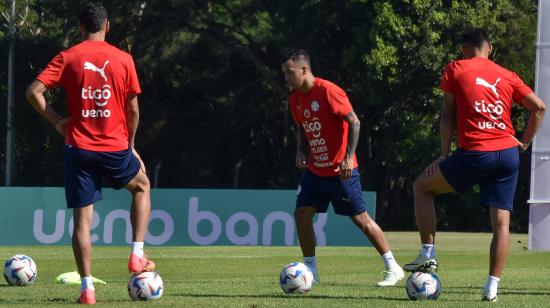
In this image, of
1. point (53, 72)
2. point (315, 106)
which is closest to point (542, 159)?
point (315, 106)

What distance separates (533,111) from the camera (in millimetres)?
10055

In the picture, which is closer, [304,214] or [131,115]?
[131,115]

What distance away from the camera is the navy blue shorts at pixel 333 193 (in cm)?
1142

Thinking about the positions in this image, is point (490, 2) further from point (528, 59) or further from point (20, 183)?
point (20, 183)

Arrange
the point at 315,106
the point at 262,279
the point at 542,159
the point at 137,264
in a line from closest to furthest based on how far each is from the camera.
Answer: the point at 137,264
the point at 315,106
the point at 262,279
the point at 542,159

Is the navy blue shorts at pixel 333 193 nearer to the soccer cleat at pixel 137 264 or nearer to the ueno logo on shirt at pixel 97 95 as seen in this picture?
the soccer cleat at pixel 137 264

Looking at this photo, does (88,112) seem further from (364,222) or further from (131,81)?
(364,222)

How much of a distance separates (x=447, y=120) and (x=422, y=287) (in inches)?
56.5

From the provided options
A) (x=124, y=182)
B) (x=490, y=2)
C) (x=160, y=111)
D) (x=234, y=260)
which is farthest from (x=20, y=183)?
(x=124, y=182)

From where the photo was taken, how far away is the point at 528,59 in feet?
133

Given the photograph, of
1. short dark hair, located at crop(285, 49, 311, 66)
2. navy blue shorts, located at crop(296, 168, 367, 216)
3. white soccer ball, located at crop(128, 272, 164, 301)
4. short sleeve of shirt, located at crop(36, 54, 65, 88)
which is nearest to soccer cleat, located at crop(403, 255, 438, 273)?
navy blue shorts, located at crop(296, 168, 367, 216)

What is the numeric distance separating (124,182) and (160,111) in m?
40.4

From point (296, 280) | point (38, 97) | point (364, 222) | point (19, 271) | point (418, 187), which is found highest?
point (38, 97)

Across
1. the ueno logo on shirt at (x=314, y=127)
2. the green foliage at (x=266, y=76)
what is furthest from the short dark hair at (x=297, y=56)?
the green foliage at (x=266, y=76)
